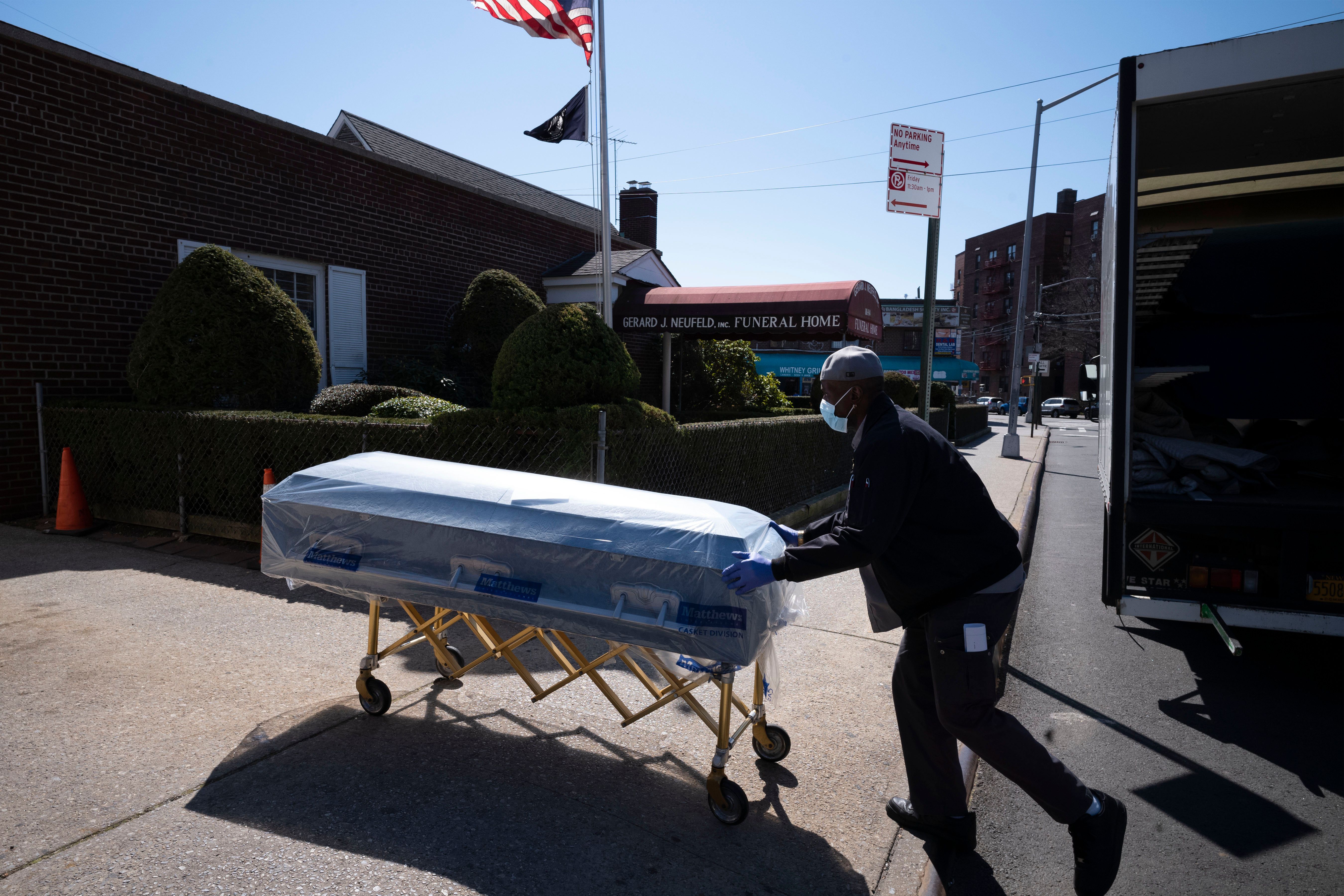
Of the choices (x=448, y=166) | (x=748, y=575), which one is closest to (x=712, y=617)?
(x=748, y=575)

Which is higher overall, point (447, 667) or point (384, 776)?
point (447, 667)

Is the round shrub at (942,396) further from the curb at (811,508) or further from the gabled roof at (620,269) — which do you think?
the curb at (811,508)

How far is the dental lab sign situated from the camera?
657 centimetres

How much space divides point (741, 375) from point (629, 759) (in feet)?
47.1

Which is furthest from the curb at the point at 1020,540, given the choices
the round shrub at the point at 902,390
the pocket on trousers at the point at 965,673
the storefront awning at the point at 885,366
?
the storefront awning at the point at 885,366

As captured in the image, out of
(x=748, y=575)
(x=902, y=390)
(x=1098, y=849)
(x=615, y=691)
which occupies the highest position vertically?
(x=902, y=390)

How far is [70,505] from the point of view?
7465mm

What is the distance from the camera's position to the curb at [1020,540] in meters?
2.74

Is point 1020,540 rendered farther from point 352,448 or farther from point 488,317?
point 488,317

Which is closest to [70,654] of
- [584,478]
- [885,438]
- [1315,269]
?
[584,478]

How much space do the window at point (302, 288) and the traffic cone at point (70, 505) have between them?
375 centimetres

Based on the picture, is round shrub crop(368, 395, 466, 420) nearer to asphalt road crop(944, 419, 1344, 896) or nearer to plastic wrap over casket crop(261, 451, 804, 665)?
plastic wrap over casket crop(261, 451, 804, 665)

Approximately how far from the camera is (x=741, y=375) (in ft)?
57.1

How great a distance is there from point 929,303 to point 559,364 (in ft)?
11.3
